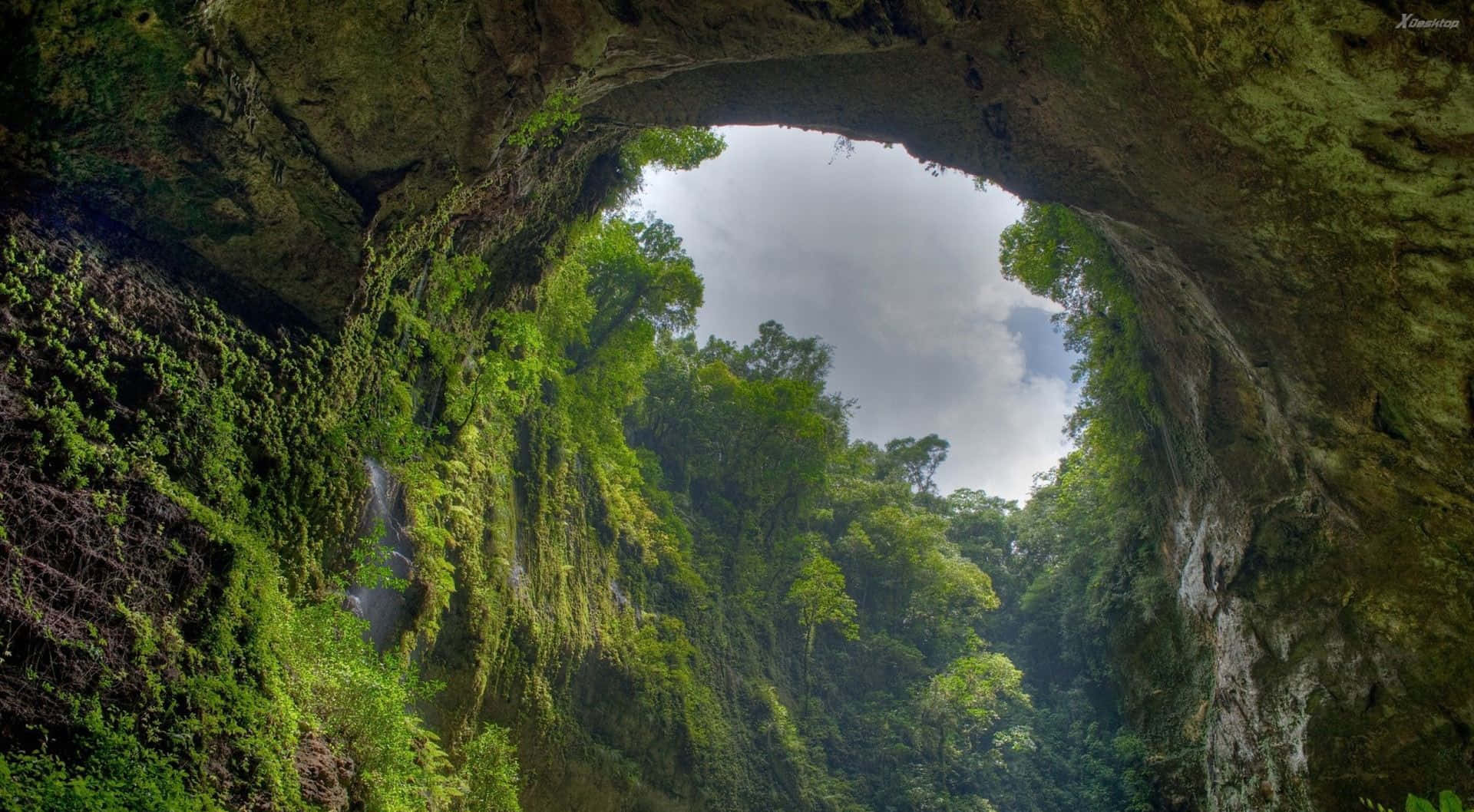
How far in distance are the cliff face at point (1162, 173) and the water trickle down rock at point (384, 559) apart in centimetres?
200

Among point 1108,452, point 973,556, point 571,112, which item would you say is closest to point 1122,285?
point 1108,452

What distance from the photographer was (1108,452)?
15.5m

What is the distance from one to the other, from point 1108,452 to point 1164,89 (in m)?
9.20

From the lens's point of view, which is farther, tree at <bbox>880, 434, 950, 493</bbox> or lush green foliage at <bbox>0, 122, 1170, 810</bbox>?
tree at <bbox>880, 434, 950, 493</bbox>

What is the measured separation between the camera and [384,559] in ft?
25.3

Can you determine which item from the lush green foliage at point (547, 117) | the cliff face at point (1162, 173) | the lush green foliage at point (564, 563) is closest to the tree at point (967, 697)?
the lush green foliage at point (564, 563)

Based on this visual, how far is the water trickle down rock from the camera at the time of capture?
303 inches

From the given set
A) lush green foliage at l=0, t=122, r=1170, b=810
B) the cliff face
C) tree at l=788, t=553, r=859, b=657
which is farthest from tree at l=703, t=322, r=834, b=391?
the cliff face

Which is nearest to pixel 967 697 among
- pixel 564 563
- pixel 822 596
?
pixel 822 596

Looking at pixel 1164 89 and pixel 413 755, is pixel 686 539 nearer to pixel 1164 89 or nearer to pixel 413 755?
pixel 413 755

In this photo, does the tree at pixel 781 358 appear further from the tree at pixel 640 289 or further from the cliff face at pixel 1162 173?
the cliff face at pixel 1162 173

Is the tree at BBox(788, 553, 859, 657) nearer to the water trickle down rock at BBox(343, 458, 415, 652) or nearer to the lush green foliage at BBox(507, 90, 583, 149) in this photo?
the water trickle down rock at BBox(343, 458, 415, 652)

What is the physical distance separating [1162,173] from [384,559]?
1062 cm

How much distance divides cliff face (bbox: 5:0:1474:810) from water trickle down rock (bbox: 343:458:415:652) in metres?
2.00
